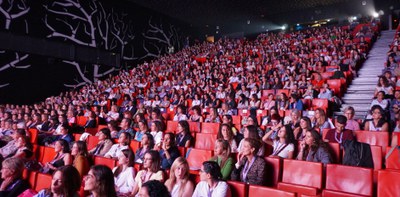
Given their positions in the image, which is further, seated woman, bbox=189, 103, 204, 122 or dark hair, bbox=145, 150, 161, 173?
seated woman, bbox=189, 103, 204, 122

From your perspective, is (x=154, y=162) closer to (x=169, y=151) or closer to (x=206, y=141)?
(x=169, y=151)

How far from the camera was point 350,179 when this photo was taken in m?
2.35

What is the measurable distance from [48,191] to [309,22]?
17272 mm

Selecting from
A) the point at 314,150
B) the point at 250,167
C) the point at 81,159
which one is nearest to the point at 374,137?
the point at 314,150

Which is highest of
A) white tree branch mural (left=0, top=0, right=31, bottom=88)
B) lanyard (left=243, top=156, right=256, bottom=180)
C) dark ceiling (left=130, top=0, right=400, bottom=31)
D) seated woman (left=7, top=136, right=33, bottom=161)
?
dark ceiling (left=130, top=0, right=400, bottom=31)

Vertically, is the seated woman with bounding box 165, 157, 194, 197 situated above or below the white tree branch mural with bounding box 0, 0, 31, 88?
below

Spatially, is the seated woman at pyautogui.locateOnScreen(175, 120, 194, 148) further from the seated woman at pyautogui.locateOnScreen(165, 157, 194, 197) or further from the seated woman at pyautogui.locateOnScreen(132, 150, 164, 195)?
the seated woman at pyautogui.locateOnScreen(165, 157, 194, 197)

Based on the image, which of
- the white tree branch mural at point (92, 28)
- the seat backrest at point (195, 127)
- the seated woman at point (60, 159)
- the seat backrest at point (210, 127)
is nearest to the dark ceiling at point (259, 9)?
the white tree branch mural at point (92, 28)

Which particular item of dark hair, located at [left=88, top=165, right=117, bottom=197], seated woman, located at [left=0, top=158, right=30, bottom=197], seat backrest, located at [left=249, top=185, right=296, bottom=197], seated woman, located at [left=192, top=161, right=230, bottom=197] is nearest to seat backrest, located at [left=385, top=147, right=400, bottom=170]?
seat backrest, located at [left=249, top=185, right=296, bottom=197]

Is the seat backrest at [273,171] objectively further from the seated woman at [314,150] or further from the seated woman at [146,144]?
the seated woman at [146,144]

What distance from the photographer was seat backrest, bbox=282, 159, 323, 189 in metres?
2.46

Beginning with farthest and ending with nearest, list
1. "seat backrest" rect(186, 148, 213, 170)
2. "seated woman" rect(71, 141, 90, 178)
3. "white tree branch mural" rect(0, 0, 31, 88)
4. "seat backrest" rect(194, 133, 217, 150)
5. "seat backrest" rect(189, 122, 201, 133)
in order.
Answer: "white tree branch mural" rect(0, 0, 31, 88) < "seat backrest" rect(189, 122, 201, 133) < "seat backrest" rect(194, 133, 217, 150) < "seat backrest" rect(186, 148, 213, 170) < "seated woman" rect(71, 141, 90, 178)

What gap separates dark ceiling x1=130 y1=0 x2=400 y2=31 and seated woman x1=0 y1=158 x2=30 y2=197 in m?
12.7

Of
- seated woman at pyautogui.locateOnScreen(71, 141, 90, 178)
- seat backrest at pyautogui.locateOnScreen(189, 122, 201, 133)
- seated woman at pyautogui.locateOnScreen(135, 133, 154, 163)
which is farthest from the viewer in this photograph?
seat backrest at pyautogui.locateOnScreen(189, 122, 201, 133)
